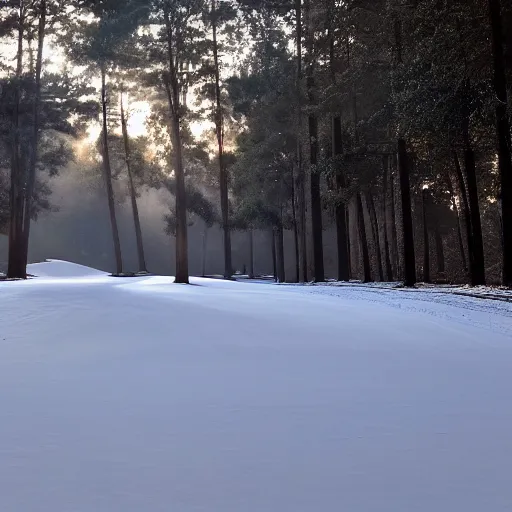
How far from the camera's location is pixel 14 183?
87.9 feet

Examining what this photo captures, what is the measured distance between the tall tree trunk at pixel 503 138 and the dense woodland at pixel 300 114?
36mm

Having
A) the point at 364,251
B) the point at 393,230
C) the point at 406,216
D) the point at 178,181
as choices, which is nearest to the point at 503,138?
the point at 406,216

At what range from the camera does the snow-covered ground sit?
276cm

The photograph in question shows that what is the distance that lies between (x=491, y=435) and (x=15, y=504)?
2.56m

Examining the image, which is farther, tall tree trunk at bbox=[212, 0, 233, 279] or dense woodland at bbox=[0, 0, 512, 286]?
tall tree trunk at bbox=[212, 0, 233, 279]

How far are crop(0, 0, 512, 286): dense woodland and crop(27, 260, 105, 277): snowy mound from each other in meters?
3.70

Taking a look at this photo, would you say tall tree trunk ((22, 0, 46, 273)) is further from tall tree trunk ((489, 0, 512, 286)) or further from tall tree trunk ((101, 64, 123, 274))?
tall tree trunk ((489, 0, 512, 286))

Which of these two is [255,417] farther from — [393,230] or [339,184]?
[393,230]

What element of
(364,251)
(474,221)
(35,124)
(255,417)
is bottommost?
(255,417)

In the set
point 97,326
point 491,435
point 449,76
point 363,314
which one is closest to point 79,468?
point 491,435

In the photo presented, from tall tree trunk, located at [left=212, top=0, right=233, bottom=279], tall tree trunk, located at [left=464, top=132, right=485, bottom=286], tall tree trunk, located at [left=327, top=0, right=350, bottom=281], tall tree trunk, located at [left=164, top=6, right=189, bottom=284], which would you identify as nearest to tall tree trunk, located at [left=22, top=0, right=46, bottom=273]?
tall tree trunk, located at [left=164, top=6, right=189, bottom=284]

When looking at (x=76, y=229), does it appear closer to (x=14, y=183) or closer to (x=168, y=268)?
(x=168, y=268)

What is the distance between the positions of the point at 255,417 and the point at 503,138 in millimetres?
11977

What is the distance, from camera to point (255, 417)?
13.2 feet
